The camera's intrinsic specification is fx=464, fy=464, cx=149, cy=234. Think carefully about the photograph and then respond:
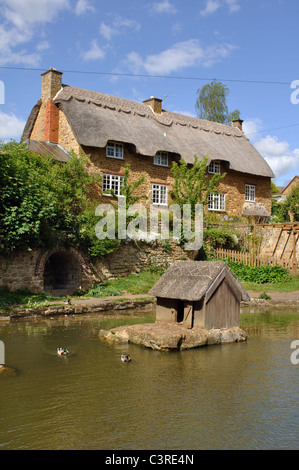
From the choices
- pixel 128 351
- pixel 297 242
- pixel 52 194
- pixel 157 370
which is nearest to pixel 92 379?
pixel 157 370

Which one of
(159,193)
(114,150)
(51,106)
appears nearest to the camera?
(51,106)

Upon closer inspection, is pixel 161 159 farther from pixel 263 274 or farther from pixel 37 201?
pixel 37 201

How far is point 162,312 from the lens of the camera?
1291 cm

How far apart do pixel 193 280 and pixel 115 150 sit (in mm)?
15517

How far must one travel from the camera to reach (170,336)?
11000 mm

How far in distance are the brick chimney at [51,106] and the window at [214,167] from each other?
34.0 feet

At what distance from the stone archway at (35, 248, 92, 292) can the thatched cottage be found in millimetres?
5158

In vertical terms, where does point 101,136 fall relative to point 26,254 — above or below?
above

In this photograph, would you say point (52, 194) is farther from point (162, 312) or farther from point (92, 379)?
point (92, 379)

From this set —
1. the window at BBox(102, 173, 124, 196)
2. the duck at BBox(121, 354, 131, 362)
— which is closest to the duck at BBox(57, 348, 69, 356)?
the duck at BBox(121, 354, 131, 362)

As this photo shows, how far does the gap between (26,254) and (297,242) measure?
1579 cm

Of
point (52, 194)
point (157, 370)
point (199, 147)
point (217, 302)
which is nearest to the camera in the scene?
point (157, 370)

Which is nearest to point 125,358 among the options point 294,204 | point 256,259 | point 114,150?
point 256,259

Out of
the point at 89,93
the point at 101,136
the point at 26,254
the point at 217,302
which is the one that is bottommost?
the point at 217,302
